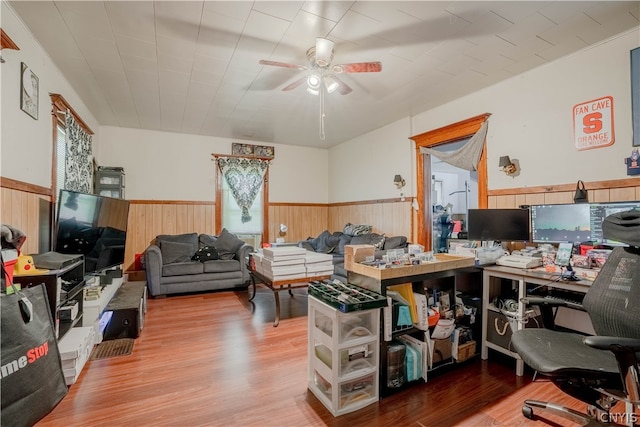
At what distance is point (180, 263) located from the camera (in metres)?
4.55

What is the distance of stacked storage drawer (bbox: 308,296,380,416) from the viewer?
1.80 metres

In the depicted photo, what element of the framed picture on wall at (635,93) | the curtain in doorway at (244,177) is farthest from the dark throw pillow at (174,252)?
the framed picture on wall at (635,93)

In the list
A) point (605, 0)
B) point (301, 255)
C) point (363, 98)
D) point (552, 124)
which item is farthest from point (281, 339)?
point (605, 0)

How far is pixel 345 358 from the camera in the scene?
72.9 inches

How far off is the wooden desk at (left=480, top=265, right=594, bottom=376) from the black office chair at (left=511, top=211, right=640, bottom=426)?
1.45 feet

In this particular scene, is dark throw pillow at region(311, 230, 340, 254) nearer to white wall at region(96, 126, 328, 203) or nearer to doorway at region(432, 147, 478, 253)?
white wall at region(96, 126, 328, 203)

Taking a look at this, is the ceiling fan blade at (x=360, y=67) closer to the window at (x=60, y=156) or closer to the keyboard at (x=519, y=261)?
the keyboard at (x=519, y=261)

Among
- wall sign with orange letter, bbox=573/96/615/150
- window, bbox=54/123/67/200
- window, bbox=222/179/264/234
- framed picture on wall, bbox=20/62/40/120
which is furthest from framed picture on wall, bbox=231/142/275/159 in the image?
wall sign with orange letter, bbox=573/96/615/150

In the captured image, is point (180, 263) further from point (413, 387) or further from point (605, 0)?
point (605, 0)

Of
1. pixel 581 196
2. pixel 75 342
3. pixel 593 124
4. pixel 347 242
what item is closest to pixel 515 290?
pixel 581 196

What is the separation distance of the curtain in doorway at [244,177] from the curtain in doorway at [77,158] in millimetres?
2108

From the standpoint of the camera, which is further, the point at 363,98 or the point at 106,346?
the point at 363,98

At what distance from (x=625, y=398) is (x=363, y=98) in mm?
3577

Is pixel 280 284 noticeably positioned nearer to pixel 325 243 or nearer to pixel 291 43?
pixel 291 43
